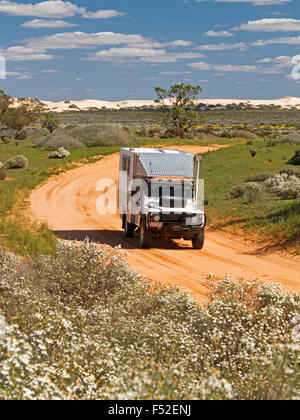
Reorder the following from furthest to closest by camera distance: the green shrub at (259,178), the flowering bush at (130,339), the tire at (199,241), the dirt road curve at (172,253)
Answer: the green shrub at (259,178) < the tire at (199,241) < the dirt road curve at (172,253) < the flowering bush at (130,339)

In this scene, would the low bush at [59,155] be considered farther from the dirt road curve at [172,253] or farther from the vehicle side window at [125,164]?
the vehicle side window at [125,164]

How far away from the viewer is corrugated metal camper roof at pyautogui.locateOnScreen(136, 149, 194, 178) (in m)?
15.7

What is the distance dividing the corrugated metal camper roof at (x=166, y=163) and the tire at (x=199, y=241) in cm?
195

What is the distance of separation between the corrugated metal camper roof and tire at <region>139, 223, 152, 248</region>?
1729 millimetres

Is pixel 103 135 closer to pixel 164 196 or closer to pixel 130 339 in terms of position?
pixel 164 196

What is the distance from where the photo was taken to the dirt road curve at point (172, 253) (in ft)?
40.7

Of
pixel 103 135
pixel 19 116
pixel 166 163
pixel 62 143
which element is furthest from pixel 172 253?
pixel 19 116

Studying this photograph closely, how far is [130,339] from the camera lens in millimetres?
6328

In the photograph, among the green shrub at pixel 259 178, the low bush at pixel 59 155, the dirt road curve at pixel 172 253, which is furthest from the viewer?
the low bush at pixel 59 155

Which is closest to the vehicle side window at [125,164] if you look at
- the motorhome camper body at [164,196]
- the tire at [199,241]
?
the motorhome camper body at [164,196]

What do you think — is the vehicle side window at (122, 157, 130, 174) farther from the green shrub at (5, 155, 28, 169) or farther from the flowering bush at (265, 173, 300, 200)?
the green shrub at (5, 155, 28, 169)

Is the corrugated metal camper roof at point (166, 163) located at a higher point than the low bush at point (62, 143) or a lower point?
lower

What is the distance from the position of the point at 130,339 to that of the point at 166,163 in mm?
10038

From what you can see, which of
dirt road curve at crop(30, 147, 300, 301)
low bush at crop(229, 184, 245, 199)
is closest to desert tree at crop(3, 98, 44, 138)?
dirt road curve at crop(30, 147, 300, 301)
